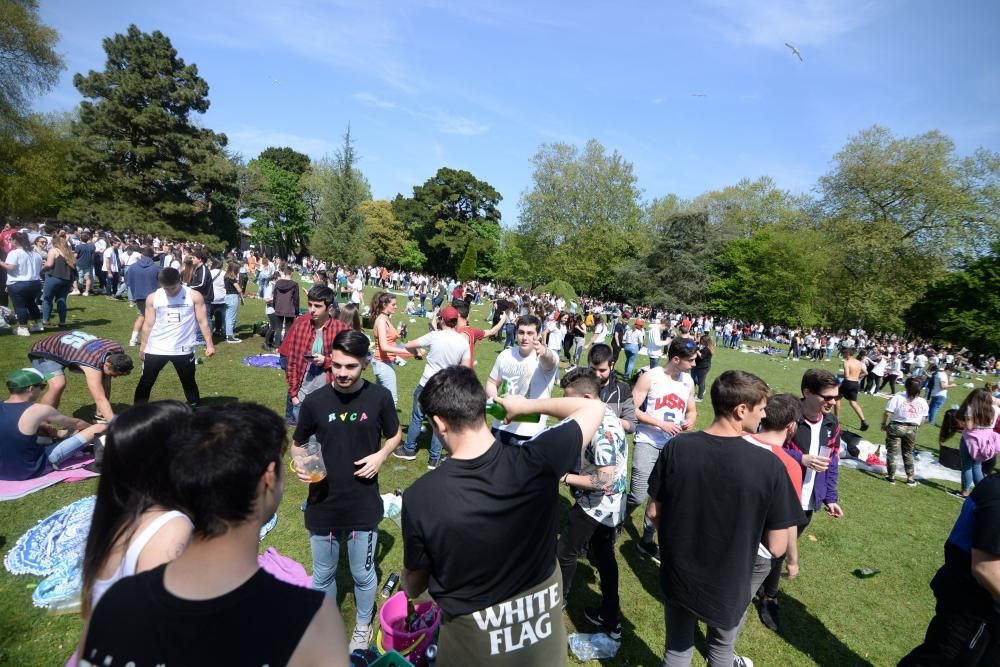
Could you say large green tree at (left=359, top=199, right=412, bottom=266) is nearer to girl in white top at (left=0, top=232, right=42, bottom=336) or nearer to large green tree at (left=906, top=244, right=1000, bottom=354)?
girl in white top at (left=0, top=232, right=42, bottom=336)

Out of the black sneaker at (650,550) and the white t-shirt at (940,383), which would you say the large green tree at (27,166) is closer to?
the black sneaker at (650,550)

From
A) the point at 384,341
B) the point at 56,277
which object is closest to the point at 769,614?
the point at 384,341

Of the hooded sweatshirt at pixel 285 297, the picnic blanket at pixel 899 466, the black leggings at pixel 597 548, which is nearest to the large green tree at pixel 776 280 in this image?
the picnic blanket at pixel 899 466

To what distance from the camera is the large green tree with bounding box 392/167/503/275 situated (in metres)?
61.9

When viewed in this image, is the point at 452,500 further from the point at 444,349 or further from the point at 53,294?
the point at 53,294

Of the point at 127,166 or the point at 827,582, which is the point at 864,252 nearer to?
the point at 827,582

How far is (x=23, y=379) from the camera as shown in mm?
4840

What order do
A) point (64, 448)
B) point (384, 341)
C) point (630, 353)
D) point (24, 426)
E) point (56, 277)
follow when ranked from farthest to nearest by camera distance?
1. point (630, 353)
2. point (56, 277)
3. point (384, 341)
4. point (64, 448)
5. point (24, 426)

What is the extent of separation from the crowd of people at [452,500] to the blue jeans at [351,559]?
0.01m

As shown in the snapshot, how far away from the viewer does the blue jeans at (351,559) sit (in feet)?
10.4

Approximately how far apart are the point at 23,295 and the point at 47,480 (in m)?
7.68

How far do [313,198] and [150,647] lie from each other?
2830 inches

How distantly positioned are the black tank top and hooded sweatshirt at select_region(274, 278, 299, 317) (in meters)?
10.2

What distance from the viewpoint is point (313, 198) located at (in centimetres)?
6544
